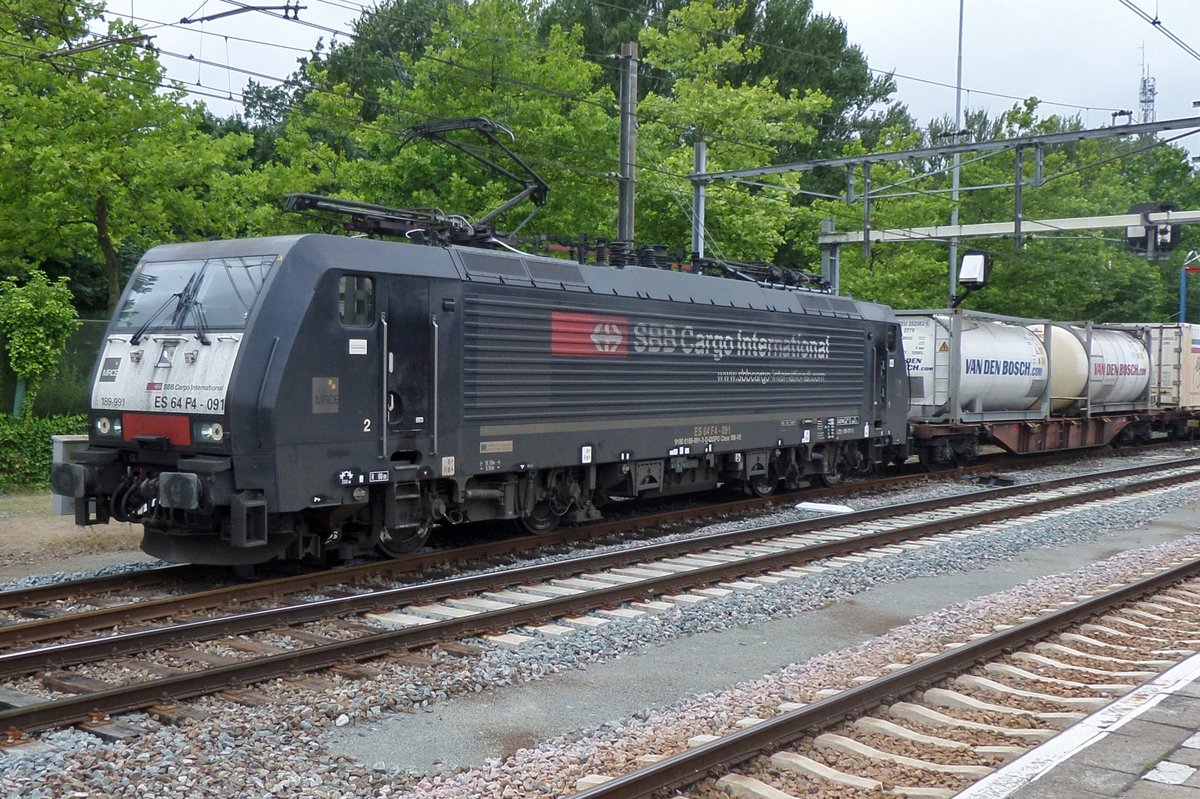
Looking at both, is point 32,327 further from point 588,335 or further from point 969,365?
point 969,365

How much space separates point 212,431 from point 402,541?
108 inches

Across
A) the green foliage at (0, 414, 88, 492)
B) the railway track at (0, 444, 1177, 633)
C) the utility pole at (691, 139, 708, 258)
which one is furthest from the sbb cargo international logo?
the utility pole at (691, 139, 708, 258)

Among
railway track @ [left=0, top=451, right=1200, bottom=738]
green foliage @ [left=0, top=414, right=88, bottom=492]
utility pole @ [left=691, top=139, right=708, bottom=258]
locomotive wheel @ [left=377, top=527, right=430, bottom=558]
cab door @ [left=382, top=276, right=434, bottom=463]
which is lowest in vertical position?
railway track @ [left=0, top=451, right=1200, bottom=738]

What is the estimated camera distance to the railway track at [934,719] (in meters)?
5.87

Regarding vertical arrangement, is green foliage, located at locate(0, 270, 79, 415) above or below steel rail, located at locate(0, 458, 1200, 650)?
above

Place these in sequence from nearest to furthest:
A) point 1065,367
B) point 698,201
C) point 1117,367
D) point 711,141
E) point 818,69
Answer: point 698,201 < point 1065,367 < point 711,141 < point 1117,367 < point 818,69

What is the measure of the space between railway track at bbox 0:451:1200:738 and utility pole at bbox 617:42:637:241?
6.31 meters

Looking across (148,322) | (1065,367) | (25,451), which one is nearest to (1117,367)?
(1065,367)

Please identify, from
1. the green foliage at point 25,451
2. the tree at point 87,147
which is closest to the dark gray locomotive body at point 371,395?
the green foliage at point 25,451

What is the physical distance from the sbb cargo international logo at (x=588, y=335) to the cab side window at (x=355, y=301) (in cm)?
269

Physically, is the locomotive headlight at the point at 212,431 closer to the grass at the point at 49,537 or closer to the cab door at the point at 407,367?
the cab door at the point at 407,367

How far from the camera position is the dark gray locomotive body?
10070mm

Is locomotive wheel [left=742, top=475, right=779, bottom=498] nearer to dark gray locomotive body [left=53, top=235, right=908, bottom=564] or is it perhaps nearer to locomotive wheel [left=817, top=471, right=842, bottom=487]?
locomotive wheel [left=817, top=471, right=842, bottom=487]

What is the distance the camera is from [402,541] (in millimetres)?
12070
